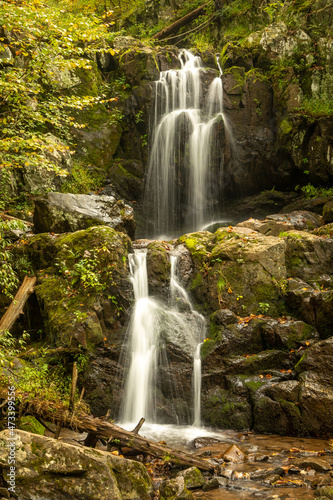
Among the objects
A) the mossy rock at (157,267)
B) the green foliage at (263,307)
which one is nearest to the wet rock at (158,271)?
the mossy rock at (157,267)

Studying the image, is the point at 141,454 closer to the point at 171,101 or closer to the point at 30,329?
the point at 30,329

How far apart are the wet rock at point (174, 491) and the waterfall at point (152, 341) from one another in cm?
254

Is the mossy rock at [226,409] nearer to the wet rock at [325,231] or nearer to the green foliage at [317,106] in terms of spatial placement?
the wet rock at [325,231]

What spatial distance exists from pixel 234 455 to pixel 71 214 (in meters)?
6.33

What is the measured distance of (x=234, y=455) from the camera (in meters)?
4.71

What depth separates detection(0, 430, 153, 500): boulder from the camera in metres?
3.19

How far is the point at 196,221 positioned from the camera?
1323 centimetres

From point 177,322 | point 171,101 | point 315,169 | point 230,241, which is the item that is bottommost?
point 177,322

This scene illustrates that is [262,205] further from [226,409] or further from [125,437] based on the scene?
[125,437]

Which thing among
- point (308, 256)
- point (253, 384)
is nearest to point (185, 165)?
point (308, 256)

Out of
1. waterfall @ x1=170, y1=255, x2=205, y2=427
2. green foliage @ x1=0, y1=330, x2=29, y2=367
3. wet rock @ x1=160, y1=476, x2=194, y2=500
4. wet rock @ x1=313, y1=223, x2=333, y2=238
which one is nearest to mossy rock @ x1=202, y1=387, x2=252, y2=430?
waterfall @ x1=170, y1=255, x2=205, y2=427

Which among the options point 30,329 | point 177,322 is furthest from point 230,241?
point 30,329

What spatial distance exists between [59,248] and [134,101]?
8841mm

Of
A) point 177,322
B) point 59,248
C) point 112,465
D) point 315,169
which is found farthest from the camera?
point 315,169
